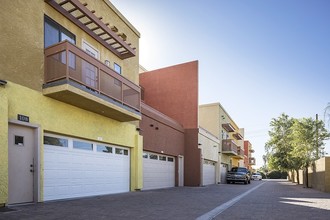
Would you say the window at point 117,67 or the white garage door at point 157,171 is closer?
the window at point 117,67

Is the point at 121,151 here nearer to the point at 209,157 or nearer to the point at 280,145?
the point at 209,157

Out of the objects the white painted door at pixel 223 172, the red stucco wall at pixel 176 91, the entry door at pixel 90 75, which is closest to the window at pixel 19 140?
the entry door at pixel 90 75

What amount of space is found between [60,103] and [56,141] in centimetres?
142

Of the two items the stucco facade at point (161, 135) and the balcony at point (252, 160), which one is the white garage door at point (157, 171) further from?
the balcony at point (252, 160)

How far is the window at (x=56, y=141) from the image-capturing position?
10431 mm

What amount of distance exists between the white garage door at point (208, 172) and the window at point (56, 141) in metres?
17.4

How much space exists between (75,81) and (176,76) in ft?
49.2

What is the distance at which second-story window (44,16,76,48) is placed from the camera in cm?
1082

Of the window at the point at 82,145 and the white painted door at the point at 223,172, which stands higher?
the window at the point at 82,145

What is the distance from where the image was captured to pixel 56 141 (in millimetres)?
10875

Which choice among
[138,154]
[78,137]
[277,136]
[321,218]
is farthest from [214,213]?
[277,136]

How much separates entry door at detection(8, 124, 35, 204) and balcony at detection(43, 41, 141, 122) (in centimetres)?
166

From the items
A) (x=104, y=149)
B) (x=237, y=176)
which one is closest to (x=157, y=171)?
(x=104, y=149)

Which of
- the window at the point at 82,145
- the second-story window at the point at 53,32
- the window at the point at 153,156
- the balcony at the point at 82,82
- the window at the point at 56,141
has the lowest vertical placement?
the window at the point at 153,156
